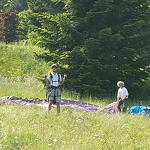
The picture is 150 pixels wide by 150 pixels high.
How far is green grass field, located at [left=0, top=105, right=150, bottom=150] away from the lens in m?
9.86

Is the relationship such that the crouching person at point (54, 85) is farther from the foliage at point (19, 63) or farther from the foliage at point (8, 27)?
the foliage at point (8, 27)

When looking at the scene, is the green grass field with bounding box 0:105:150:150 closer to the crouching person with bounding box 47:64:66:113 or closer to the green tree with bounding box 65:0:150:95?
the crouching person with bounding box 47:64:66:113

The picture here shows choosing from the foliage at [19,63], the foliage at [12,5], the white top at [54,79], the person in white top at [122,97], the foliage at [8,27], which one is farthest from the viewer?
the foliage at [12,5]

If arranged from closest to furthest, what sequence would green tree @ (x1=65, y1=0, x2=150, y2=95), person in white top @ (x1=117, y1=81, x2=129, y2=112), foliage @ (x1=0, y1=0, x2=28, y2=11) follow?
1. person in white top @ (x1=117, y1=81, x2=129, y2=112)
2. green tree @ (x1=65, y1=0, x2=150, y2=95)
3. foliage @ (x1=0, y1=0, x2=28, y2=11)

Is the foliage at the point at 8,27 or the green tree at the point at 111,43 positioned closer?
the green tree at the point at 111,43

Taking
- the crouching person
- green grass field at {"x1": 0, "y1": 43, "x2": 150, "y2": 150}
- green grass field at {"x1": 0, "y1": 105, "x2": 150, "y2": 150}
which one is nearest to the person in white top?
green grass field at {"x1": 0, "y1": 43, "x2": 150, "y2": 150}

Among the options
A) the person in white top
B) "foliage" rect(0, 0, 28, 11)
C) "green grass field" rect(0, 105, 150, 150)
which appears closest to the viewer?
"green grass field" rect(0, 105, 150, 150)

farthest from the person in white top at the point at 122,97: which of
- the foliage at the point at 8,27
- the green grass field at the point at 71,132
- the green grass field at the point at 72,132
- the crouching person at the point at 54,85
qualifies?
the foliage at the point at 8,27

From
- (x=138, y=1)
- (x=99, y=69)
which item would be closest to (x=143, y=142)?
(x=99, y=69)

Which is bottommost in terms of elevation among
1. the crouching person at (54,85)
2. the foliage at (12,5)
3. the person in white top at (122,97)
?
the foliage at (12,5)

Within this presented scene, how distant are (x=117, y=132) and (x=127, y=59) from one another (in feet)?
46.3

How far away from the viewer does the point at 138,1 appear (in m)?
26.9

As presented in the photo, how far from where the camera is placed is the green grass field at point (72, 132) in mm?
9859

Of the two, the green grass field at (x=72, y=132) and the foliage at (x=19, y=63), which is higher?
the green grass field at (x=72, y=132)
